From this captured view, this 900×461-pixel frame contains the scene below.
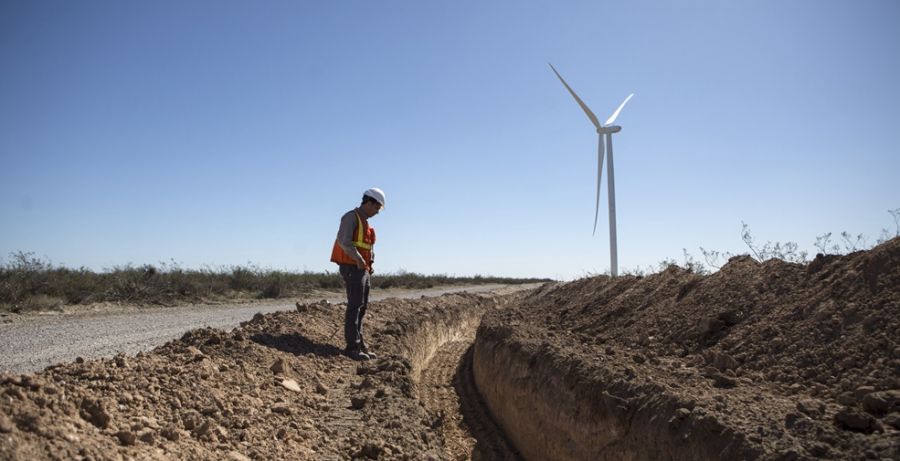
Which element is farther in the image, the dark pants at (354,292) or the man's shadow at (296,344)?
the dark pants at (354,292)

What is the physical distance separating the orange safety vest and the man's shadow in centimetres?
114

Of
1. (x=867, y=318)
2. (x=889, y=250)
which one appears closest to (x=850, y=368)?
(x=867, y=318)

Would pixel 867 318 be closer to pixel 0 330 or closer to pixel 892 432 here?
pixel 892 432

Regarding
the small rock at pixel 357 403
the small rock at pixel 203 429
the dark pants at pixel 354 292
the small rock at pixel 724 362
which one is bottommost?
the small rock at pixel 357 403

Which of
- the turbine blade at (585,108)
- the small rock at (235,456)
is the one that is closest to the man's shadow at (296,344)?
the small rock at (235,456)

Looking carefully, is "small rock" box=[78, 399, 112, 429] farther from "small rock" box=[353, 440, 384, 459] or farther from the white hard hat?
the white hard hat

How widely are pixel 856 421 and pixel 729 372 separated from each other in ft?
5.10

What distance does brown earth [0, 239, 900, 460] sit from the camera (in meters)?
3.47

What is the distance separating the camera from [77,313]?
12.9 metres

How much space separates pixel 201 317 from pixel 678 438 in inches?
425

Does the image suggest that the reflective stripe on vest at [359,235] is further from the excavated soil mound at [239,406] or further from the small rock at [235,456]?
the small rock at [235,456]

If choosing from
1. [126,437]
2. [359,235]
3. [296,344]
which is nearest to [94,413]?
[126,437]

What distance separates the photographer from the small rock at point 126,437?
11.6 ft

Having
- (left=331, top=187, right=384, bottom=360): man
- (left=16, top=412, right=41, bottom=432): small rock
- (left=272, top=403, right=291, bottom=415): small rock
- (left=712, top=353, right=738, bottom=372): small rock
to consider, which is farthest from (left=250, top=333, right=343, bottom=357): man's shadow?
(left=712, top=353, right=738, bottom=372): small rock
